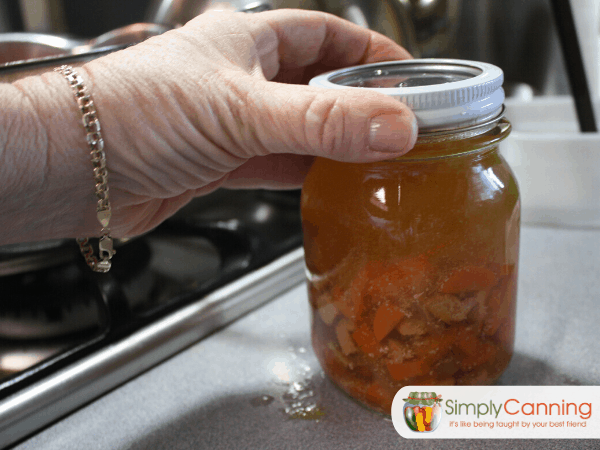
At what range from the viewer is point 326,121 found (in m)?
0.32

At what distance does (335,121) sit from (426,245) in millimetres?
110

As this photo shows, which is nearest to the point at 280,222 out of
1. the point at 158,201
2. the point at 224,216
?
the point at 224,216

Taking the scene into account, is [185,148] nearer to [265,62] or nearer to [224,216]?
[265,62]

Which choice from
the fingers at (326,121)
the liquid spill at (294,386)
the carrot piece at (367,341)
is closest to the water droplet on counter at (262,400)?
the liquid spill at (294,386)

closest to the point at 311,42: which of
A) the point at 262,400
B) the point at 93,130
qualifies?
the point at 93,130

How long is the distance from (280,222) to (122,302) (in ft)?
0.92

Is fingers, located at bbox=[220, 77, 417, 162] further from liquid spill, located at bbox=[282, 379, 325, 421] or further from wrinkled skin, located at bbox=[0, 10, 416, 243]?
liquid spill, located at bbox=[282, 379, 325, 421]

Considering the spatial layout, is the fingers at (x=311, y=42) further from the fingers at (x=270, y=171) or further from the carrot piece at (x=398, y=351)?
the carrot piece at (x=398, y=351)

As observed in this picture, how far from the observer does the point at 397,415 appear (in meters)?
0.36

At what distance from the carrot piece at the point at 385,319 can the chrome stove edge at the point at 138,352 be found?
232 millimetres

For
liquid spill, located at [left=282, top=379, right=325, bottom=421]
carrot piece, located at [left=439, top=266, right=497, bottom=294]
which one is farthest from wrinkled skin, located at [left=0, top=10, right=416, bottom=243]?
liquid spill, located at [left=282, top=379, right=325, bottom=421]

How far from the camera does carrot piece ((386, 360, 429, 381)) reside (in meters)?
0.37

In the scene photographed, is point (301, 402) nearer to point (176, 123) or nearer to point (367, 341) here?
point (367, 341)

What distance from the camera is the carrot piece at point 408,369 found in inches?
14.5
